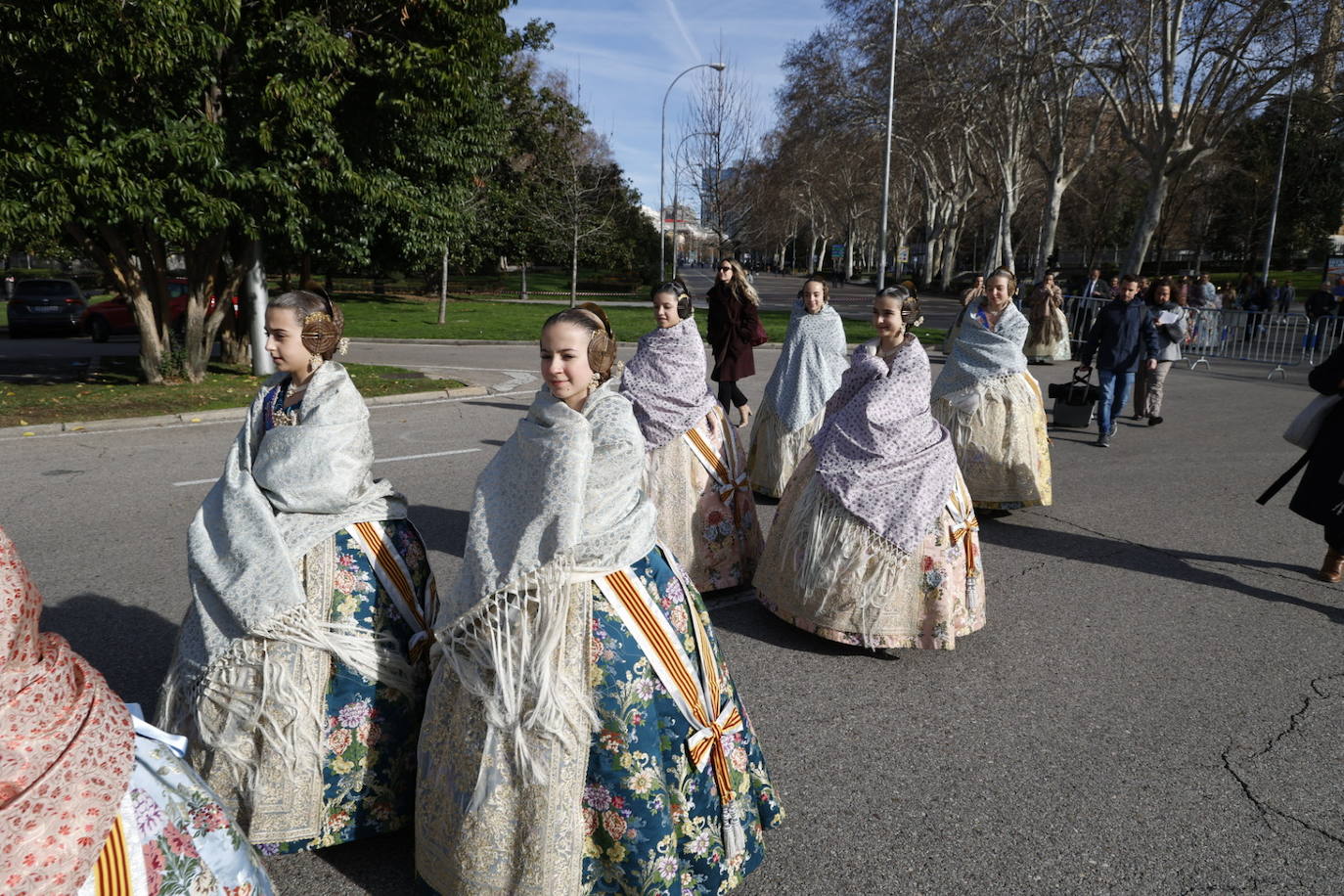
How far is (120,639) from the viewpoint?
4332 millimetres

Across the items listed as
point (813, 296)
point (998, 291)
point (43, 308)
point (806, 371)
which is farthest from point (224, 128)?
point (43, 308)

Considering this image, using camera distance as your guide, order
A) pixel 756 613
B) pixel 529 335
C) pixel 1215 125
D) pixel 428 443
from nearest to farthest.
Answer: pixel 756 613, pixel 428 443, pixel 529 335, pixel 1215 125

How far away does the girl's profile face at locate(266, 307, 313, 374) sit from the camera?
9.87ft

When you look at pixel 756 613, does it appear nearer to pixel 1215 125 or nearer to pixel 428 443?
pixel 428 443

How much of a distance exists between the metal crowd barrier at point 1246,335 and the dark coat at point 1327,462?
14869 mm

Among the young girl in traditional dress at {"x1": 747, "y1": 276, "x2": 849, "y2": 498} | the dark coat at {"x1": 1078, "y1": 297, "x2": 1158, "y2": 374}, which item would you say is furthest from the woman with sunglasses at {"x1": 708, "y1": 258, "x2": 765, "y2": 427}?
the dark coat at {"x1": 1078, "y1": 297, "x2": 1158, "y2": 374}

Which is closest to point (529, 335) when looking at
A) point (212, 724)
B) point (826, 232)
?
point (212, 724)

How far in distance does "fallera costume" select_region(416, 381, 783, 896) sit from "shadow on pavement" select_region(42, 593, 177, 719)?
1.78 metres

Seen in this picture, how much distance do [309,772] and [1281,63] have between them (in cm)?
2772

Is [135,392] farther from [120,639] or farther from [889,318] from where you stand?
[889,318]

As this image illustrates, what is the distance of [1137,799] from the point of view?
331 centimetres

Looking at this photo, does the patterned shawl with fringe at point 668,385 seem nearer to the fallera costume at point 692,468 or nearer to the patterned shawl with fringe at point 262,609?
the fallera costume at point 692,468

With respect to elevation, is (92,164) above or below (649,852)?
above

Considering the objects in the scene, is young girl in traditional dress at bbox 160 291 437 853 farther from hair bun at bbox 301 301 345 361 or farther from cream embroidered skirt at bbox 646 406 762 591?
cream embroidered skirt at bbox 646 406 762 591
